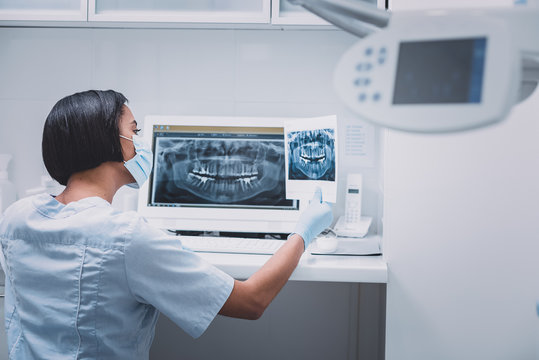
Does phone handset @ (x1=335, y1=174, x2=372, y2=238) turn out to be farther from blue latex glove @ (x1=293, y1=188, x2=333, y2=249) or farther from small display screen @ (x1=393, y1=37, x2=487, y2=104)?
small display screen @ (x1=393, y1=37, x2=487, y2=104)

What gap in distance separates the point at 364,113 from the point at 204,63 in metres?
1.36

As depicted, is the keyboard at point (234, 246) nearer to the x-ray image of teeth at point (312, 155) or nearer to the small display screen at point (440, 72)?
the x-ray image of teeth at point (312, 155)

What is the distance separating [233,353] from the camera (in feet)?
5.94

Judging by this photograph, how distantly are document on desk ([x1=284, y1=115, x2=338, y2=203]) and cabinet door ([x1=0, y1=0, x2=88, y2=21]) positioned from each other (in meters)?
0.76

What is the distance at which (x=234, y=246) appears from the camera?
1.25 metres

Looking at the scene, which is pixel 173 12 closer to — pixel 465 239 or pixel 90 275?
pixel 90 275

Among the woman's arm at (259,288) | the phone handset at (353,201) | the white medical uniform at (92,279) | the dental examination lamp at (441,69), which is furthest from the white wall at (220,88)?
the dental examination lamp at (441,69)

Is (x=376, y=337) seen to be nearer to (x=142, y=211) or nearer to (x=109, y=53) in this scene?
(x=142, y=211)

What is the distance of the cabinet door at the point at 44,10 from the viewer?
144 cm

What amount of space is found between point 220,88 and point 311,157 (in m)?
0.53

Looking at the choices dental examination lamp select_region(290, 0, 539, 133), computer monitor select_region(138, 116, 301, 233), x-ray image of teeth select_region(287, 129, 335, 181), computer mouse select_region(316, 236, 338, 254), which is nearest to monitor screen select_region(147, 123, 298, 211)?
computer monitor select_region(138, 116, 301, 233)

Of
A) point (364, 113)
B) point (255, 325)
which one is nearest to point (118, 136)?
point (364, 113)

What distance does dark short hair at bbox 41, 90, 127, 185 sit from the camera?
925 millimetres

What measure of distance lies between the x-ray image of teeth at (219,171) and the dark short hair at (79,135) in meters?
0.56
